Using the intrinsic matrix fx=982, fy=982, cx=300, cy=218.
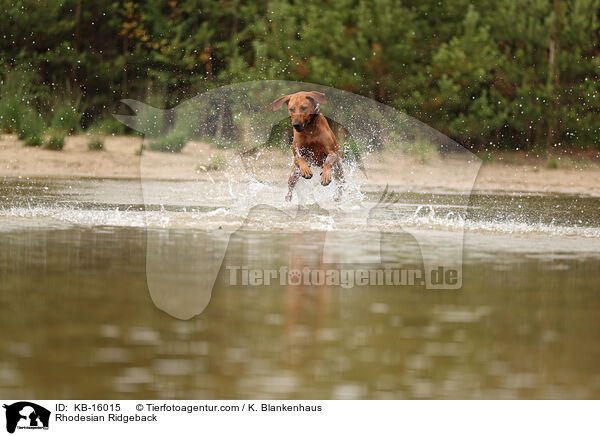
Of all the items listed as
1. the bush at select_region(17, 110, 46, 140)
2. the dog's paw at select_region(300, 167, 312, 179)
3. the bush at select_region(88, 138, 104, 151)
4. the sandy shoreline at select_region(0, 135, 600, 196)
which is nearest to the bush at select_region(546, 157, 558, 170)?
the sandy shoreline at select_region(0, 135, 600, 196)

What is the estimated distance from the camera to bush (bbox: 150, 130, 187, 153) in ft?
54.4

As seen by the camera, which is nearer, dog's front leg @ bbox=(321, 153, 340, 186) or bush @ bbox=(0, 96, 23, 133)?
dog's front leg @ bbox=(321, 153, 340, 186)

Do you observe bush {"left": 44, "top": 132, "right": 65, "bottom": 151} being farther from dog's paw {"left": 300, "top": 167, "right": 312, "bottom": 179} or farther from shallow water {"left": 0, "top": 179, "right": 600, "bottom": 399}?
dog's paw {"left": 300, "top": 167, "right": 312, "bottom": 179}

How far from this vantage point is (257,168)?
16016 millimetres

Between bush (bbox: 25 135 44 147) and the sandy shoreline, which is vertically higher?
bush (bbox: 25 135 44 147)

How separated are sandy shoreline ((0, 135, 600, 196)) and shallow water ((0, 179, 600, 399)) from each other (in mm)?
5391

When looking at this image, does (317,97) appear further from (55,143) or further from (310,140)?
(55,143)

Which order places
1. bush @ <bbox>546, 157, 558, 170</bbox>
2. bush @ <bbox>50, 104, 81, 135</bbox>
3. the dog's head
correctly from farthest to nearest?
bush @ <bbox>50, 104, 81, 135</bbox> < bush @ <bbox>546, 157, 558, 170</bbox> < the dog's head

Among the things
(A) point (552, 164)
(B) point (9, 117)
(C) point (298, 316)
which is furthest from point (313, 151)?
(B) point (9, 117)

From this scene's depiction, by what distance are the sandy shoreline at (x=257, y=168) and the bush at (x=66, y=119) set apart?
705 mm

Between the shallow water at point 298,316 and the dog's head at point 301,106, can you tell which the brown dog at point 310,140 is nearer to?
the dog's head at point 301,106

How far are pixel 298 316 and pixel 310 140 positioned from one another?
505 centimetres
